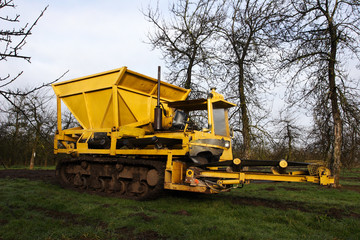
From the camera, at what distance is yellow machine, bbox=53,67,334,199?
6.34m

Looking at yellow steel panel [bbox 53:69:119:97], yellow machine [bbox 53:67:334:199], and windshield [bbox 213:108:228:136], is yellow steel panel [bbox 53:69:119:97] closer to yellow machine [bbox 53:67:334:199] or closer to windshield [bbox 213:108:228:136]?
yellow machine [bbox 53:67:334:199]

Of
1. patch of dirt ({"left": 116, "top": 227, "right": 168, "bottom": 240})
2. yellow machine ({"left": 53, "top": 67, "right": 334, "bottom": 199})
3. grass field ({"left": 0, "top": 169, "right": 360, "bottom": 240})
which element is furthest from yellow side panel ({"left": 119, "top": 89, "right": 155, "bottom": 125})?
patch of dirt ({"left": 116, "top": 227, "right": 168, "bottom": 240})

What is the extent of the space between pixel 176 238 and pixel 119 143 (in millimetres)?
4376

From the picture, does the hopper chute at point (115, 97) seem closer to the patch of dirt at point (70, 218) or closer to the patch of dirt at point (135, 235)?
the patch of dirt at point (70, 218)

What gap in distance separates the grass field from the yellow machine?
65 cm

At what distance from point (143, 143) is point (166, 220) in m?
2.74

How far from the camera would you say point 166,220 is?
193 inches

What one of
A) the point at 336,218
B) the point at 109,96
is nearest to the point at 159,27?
the point at 109,96

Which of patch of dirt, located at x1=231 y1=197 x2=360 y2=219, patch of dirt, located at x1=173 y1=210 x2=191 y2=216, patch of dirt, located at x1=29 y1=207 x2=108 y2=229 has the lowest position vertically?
patch of dirt, located at x1=29 y1=207 x2=108 y2=229

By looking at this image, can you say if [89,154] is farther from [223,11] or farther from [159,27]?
[223,11]

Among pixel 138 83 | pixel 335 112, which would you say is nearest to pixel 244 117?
pixel 335 112

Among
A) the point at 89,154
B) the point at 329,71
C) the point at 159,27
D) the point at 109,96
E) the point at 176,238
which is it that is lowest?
the point at 176,238

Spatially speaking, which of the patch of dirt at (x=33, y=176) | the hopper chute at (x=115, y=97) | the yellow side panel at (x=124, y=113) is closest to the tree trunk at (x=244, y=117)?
the hopper chute at (x=115, y=97)

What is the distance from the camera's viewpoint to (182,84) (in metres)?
13.9
